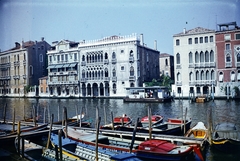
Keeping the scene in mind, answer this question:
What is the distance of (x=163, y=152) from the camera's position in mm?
5301

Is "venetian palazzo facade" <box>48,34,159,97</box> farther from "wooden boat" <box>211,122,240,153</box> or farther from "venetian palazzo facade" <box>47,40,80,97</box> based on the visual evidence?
"wooden boat" <box>211,122,240,153</box>

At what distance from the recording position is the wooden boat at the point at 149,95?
17.7 m

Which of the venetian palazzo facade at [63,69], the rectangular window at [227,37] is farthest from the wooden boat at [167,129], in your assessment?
the venetian palazzo facade at [63,69]

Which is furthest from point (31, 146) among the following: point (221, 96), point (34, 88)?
point (34, 88)

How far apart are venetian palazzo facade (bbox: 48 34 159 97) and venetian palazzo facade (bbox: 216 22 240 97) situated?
6136 millimetres

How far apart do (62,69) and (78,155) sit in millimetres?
20107

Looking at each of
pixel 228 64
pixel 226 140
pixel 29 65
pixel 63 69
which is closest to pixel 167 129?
pixel 226 140

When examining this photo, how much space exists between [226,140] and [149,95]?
12.1m

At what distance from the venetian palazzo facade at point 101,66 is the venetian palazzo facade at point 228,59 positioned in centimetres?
614

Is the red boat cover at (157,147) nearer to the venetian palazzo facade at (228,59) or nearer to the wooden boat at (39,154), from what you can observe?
the wooden boat at (39,154)

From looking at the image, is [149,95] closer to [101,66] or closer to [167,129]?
[101,66]

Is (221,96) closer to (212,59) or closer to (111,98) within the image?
(212,59)

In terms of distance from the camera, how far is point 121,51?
21.8m

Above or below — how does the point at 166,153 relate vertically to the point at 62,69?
below
